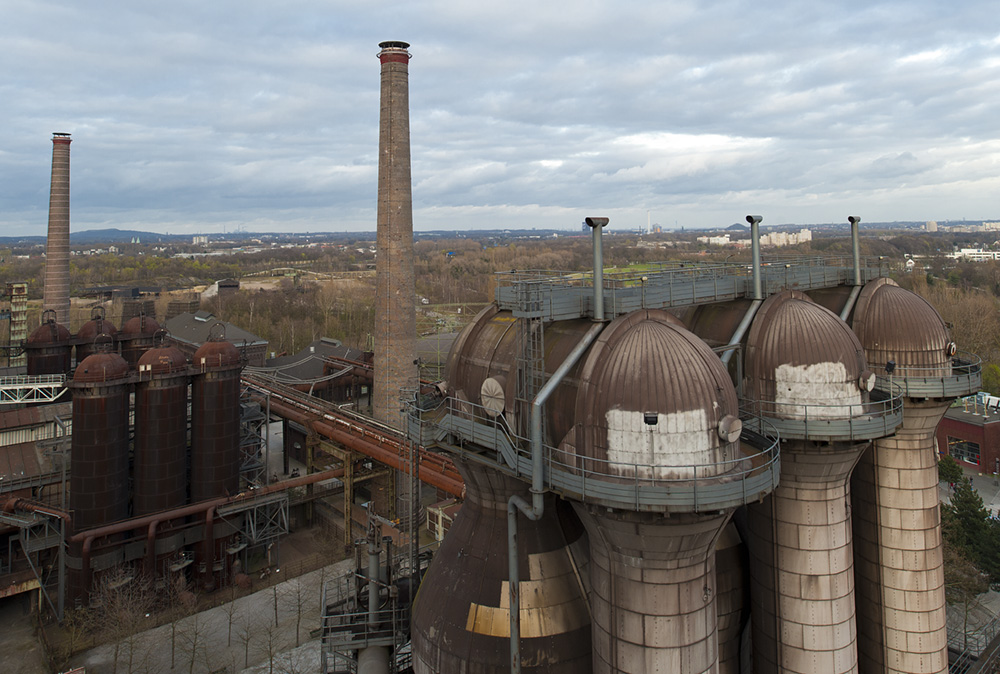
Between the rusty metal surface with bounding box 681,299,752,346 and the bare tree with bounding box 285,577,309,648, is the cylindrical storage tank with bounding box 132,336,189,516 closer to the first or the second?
the bare tree with bounding box 285,577,309,648

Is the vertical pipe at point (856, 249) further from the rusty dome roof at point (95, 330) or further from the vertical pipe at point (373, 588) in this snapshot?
the rusty dome roof at point (95, 330)

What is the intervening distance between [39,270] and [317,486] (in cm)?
15981

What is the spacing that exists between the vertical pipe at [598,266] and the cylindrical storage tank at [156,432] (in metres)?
25.5

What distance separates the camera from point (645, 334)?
14.0 metres

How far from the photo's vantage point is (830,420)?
17188mm

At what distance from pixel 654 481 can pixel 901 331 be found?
578 inches

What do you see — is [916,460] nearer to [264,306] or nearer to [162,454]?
[162,454]

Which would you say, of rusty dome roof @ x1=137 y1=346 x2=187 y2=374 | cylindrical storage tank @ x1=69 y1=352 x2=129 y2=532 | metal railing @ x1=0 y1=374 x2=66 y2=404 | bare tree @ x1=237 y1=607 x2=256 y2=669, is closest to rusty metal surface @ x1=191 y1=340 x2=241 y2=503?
rusty dome roof @ x1=137 y1=346 x2=187 y2=374

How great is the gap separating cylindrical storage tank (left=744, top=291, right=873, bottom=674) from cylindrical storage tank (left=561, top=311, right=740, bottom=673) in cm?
467

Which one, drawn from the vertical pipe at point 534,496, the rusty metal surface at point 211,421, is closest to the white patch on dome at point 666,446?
the vertical pipe at point 534,496

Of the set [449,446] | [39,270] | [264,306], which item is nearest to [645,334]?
[449,446]

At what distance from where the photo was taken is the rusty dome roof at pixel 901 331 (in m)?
21.9

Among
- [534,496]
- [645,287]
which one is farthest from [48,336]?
[645,287]

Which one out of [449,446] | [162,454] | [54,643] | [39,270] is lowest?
[54,643]
